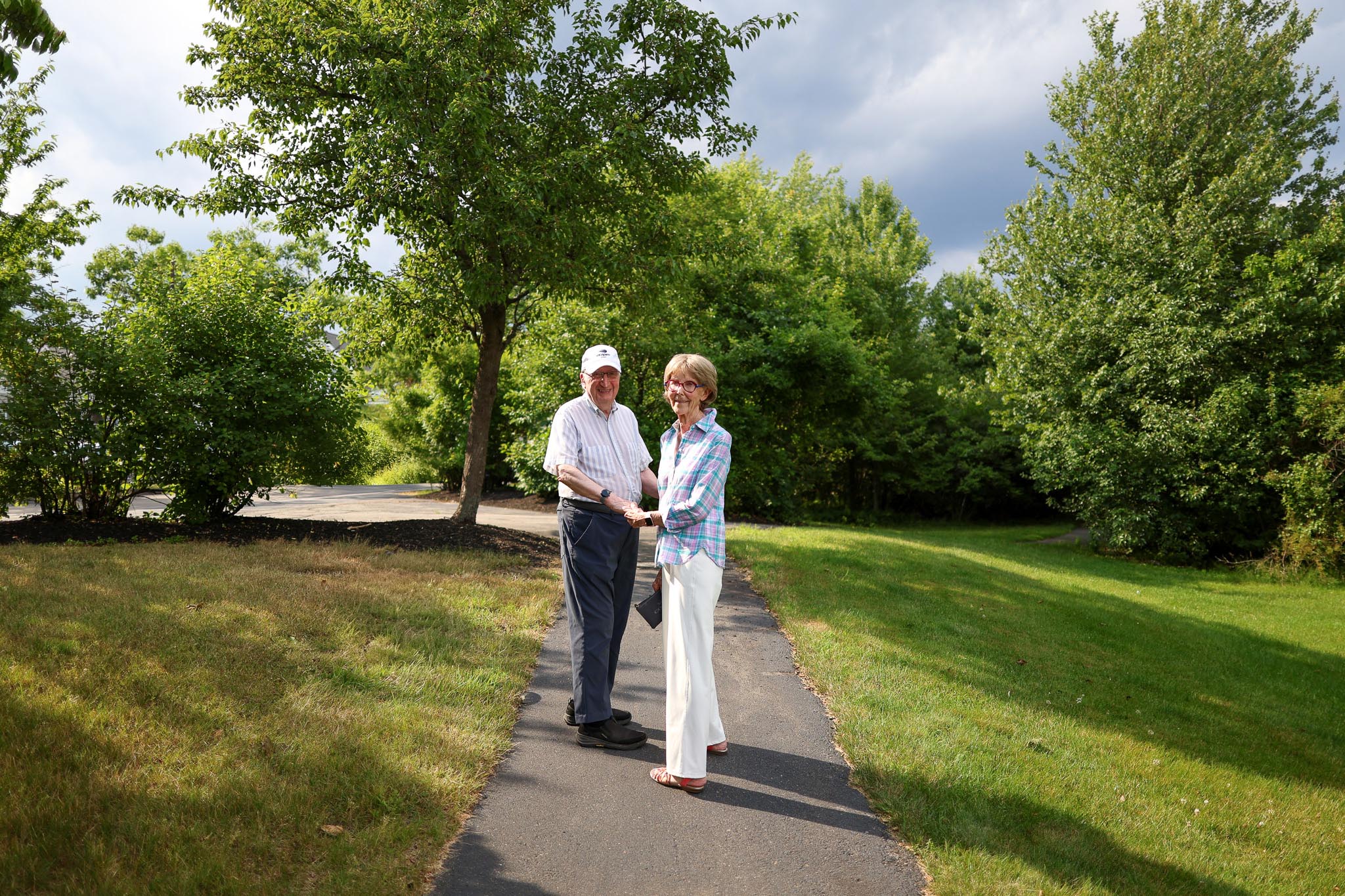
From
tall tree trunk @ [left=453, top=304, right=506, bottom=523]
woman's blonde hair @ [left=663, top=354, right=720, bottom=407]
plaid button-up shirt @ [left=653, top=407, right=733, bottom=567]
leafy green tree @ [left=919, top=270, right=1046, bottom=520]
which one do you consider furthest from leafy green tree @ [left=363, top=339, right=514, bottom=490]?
leafy green tree @ [left=919, top=270, right=1046, bottom=520]

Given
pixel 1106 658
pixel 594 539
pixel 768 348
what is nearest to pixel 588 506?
pixel 594 539

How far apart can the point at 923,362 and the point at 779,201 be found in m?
8.79

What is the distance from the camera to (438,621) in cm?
604

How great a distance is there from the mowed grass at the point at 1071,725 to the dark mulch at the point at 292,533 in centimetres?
340

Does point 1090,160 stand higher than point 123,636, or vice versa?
point 1090,160

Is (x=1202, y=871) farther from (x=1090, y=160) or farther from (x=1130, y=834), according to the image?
(x=1090, y=160)

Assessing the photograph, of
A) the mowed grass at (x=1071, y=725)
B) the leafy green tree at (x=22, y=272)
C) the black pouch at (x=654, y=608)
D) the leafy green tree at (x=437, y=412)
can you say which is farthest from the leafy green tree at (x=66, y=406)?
the leafy green tree at (x=437, y=412)

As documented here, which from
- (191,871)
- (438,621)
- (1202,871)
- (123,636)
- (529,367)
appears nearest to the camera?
(191,871)

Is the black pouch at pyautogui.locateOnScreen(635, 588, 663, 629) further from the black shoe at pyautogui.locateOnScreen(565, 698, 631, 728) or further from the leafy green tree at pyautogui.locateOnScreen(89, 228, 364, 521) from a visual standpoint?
the leafy green tree at pyautogui.locateOnScreen(89, 228, 364, 521)

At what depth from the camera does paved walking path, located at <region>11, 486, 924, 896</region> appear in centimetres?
292

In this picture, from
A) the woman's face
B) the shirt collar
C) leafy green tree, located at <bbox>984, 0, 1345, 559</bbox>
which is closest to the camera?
the woman's face

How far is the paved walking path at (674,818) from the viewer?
292 centimetres

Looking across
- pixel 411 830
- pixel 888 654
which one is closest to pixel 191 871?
pixel 411 830

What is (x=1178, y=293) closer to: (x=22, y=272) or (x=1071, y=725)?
(x=1071, y=725)
